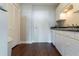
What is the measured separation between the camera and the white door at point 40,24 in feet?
24.4

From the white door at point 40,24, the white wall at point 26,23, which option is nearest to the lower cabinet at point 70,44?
the white wall at point 26,23

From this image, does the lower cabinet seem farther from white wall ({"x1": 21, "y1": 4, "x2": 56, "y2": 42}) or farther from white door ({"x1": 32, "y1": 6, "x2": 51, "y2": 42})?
white door ({"x1": 32, "y1": 6, "x2": 51, "y2": 42})

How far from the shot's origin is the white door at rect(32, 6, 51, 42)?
24.4ft

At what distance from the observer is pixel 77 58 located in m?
0.53

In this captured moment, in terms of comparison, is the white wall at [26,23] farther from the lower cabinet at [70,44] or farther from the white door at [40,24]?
the lower cabinet at [70,44]

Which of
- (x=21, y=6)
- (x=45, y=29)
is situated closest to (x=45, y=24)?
(x=45, y=29)

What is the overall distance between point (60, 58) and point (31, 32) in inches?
264

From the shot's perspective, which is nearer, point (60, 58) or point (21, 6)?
point (60, 58)

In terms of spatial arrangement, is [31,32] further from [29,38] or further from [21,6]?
[21,6]

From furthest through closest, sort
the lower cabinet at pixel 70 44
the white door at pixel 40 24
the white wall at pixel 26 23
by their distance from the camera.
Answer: the white door at pixel 40 24
the white wall at pixel 26 23
the lower cabinet at pixel 70 44

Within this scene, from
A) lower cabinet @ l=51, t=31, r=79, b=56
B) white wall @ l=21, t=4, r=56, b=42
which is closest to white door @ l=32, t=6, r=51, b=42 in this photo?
white wall @ l=21, t=4, r=56, b=42

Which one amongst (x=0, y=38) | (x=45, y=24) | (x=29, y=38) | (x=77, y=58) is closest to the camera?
(x=77, y=58)

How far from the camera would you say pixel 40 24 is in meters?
7.53

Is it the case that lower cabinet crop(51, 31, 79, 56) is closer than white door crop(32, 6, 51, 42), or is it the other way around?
lower cabinet crop(51, 31, 79, 56)
